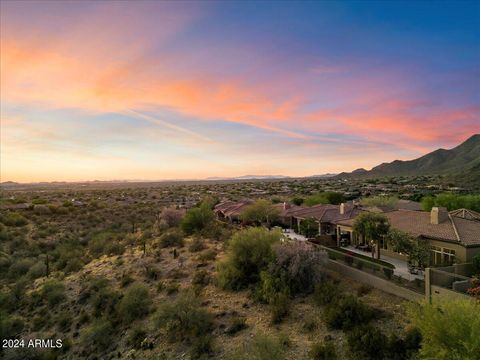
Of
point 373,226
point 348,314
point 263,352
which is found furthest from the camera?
point 373,226

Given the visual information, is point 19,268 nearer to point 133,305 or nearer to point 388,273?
point 133,305

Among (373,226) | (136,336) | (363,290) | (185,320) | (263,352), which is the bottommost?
(136,336)

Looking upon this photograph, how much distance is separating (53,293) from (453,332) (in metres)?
28.2

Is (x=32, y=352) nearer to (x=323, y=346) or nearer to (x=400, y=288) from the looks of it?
(x=323, y=346)

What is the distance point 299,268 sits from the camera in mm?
21422

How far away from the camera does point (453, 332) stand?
1114cm

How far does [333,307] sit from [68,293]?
22884 millimetres

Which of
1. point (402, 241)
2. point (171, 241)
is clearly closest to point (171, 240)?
point (171, 241)

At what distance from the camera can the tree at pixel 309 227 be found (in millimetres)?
35156

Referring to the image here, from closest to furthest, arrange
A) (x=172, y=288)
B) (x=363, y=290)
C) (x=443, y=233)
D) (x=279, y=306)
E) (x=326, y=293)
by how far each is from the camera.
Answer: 1. (x=279, y=306)
2. (x=363, y=290)
3. (x=326, y=293)
4. (x=443, y=233)
5. (x=172, y=288)

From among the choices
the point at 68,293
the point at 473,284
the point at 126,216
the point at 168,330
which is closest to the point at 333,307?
the point at 473,284

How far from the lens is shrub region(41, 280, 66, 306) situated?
88.9ft

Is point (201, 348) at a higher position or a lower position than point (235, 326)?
lower

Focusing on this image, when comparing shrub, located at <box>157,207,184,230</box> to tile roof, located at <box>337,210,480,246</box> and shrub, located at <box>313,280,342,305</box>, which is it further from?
shrub, located at <box>313,280,342,305</box>
